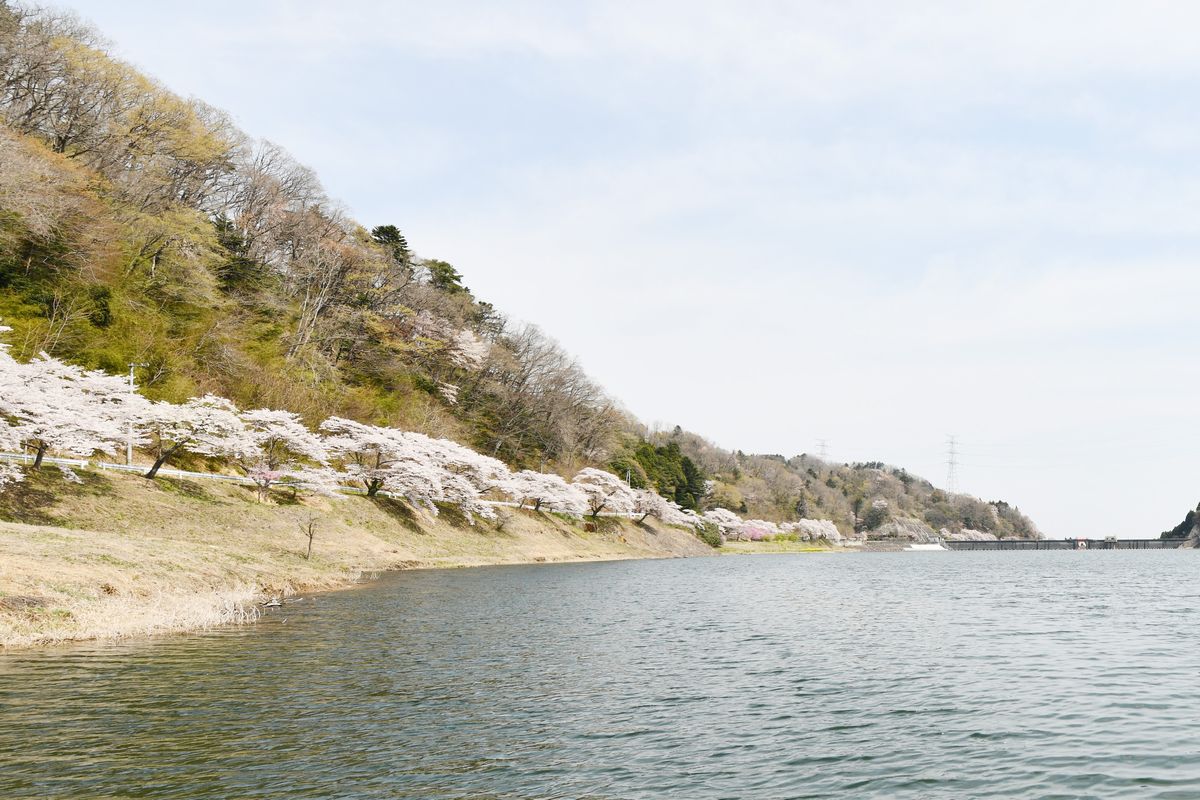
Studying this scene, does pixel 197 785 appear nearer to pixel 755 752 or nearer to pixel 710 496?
pixel 755 752

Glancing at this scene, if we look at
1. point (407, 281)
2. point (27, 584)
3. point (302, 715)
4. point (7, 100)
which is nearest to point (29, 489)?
point (27, 584)

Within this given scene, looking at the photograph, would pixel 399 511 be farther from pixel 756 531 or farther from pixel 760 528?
pixel 760 528

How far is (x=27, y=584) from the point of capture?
2581 cm

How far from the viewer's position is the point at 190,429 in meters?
55.4

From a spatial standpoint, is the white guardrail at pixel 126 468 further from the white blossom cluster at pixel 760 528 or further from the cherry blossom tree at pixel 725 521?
the cherry blossom tree at pixel 725 521

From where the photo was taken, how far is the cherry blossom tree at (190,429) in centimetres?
5200

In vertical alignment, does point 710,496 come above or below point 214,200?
below

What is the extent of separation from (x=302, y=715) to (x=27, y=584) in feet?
51.0

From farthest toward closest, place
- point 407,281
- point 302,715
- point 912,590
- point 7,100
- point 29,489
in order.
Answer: point 407,281 → point 7,100 → point 912,590 → point 29,489 → point 302,715

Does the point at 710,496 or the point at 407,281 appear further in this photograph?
the point at 710,496

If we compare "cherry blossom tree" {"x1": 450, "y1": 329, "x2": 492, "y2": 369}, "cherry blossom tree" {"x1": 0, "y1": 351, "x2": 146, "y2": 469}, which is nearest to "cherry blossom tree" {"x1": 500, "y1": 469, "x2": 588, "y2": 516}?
"cherry blossom tree" {"x1": 450, "y1": 329, "x2": 492, "y2": 369}

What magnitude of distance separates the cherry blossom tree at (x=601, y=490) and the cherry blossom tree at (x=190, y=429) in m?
58.5

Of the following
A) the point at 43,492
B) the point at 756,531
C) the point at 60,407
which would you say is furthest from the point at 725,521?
the point at 60,407

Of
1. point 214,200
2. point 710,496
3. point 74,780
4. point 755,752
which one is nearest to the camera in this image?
point 74,780
